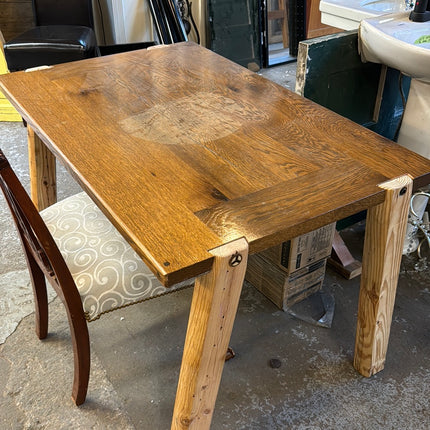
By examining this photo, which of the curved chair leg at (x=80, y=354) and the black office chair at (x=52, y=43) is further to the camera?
the black office chair at (x=52, y=43)

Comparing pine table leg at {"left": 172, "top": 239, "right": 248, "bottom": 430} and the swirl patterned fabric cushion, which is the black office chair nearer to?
the swirl patterned fabric cushion

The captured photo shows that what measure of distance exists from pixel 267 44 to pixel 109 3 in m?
1.20

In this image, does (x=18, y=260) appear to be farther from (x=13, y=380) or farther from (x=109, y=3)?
(x=109, y=3)

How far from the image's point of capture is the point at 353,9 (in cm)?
210

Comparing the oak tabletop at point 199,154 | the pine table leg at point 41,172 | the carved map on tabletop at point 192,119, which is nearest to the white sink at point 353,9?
the oak tabletop at point 199,154

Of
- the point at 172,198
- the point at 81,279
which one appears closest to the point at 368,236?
the point at 172,198

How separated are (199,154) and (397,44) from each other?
843 millimetres

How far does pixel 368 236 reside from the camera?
4.41 feet

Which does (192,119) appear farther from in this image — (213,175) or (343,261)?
(343,261)

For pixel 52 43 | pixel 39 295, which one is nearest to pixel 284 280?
pixel 39 295

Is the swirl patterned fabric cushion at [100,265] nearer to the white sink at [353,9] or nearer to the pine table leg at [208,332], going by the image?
the pine table leg at [208,332]

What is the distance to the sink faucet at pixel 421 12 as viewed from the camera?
1861 mm

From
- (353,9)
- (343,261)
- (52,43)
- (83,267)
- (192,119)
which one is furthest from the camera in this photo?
(52,43)

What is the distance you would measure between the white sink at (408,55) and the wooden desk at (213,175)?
388 mm
